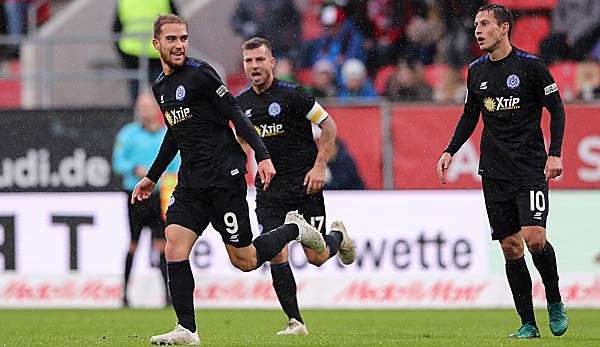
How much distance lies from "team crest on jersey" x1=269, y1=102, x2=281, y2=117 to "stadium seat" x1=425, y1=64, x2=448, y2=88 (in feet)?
26.2

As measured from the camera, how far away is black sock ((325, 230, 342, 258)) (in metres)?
11.8

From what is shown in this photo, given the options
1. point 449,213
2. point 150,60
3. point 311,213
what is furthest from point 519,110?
point 150,60

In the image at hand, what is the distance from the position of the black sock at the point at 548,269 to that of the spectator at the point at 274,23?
9.53 metres

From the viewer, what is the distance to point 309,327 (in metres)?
12.4

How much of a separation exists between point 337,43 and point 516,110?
934 cm

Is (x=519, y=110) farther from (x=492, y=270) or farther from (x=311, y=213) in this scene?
(x=492, y=270)

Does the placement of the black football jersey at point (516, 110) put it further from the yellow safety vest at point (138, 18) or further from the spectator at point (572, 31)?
the spectator at point (572, 31)

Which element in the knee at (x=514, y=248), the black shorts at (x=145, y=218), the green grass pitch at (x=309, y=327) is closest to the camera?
the green grass pitch at (x=309, y=327)

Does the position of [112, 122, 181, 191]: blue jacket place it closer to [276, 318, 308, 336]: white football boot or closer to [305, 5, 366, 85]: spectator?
[305, 5, 366, 85]: spectator

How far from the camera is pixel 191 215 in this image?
9.61m

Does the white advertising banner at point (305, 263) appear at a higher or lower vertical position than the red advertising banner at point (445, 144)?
lower

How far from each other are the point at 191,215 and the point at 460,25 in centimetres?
1033

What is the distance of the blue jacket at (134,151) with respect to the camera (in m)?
15.9

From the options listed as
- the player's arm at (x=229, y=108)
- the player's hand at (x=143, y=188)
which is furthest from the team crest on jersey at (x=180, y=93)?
the player's hand at (x=143, y=188)
